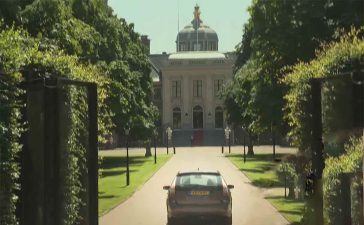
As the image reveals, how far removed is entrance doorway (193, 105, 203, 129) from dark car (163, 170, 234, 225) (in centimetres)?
9644

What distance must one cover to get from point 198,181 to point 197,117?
3828 inches

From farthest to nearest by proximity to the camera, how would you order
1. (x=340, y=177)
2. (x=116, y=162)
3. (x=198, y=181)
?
(x=116, y=162)
(x=198, y=181)
(x=340, y=177)

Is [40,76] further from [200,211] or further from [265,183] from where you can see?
[265,183]

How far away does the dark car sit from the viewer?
15.4m

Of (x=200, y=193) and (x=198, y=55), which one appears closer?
(x=200, y=193)

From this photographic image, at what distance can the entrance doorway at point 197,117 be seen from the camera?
368 feet

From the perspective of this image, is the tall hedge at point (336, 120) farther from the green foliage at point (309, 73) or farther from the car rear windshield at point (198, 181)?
the car rear windshield at point (198, 181)

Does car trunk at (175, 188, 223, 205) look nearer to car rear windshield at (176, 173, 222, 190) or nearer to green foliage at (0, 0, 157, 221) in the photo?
car rear windshield at (176, 173, 222, 190)

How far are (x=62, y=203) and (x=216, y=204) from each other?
696 centimetres

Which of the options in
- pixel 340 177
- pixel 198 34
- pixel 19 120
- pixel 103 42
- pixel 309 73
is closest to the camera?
pixel 19 120

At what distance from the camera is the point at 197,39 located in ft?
424

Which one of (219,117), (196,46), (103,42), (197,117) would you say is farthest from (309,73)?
(196,46)

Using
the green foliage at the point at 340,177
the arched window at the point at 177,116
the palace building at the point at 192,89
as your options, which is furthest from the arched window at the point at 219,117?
the green foliage at the point at 340,177

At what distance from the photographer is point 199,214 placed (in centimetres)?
1541
